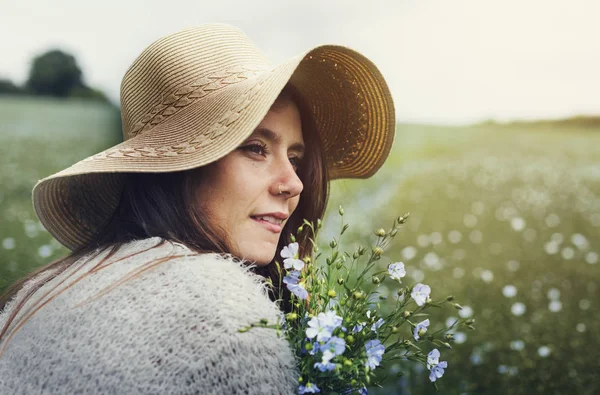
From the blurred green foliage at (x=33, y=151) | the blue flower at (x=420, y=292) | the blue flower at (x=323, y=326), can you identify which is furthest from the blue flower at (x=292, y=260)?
the blurred green foliage at (x=33, y=151)

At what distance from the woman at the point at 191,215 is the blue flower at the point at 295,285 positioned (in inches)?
2.1

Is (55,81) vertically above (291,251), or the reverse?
(291,251)

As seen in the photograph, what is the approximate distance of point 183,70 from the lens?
150 centimetres

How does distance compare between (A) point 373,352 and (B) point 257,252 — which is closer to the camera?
(A) point 373,352

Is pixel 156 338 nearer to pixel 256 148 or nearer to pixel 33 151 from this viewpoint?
pixel 256 148

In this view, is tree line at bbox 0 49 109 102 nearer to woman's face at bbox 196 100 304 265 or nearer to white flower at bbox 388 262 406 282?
woman's face at bbox 196 100 304 265

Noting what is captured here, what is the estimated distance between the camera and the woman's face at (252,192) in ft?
4.75

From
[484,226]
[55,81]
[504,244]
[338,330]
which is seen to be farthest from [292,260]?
[55,81]

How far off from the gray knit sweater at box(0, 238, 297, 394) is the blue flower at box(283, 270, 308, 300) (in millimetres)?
55

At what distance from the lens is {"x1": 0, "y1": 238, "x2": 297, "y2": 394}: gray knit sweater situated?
1.04m

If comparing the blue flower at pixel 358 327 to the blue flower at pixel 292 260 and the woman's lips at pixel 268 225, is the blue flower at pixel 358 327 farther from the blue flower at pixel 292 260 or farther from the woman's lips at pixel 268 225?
the woman's lips at pixel 268 225

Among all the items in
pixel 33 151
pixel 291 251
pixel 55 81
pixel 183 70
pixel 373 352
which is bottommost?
pixel 33 151

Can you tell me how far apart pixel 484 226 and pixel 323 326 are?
16.1 feet

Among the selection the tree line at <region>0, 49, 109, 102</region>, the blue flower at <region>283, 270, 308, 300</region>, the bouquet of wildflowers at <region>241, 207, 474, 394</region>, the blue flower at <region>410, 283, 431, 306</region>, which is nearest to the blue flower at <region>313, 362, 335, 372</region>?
the bouquet of wildflowers at <region>241, 207, 474, 394</region>
